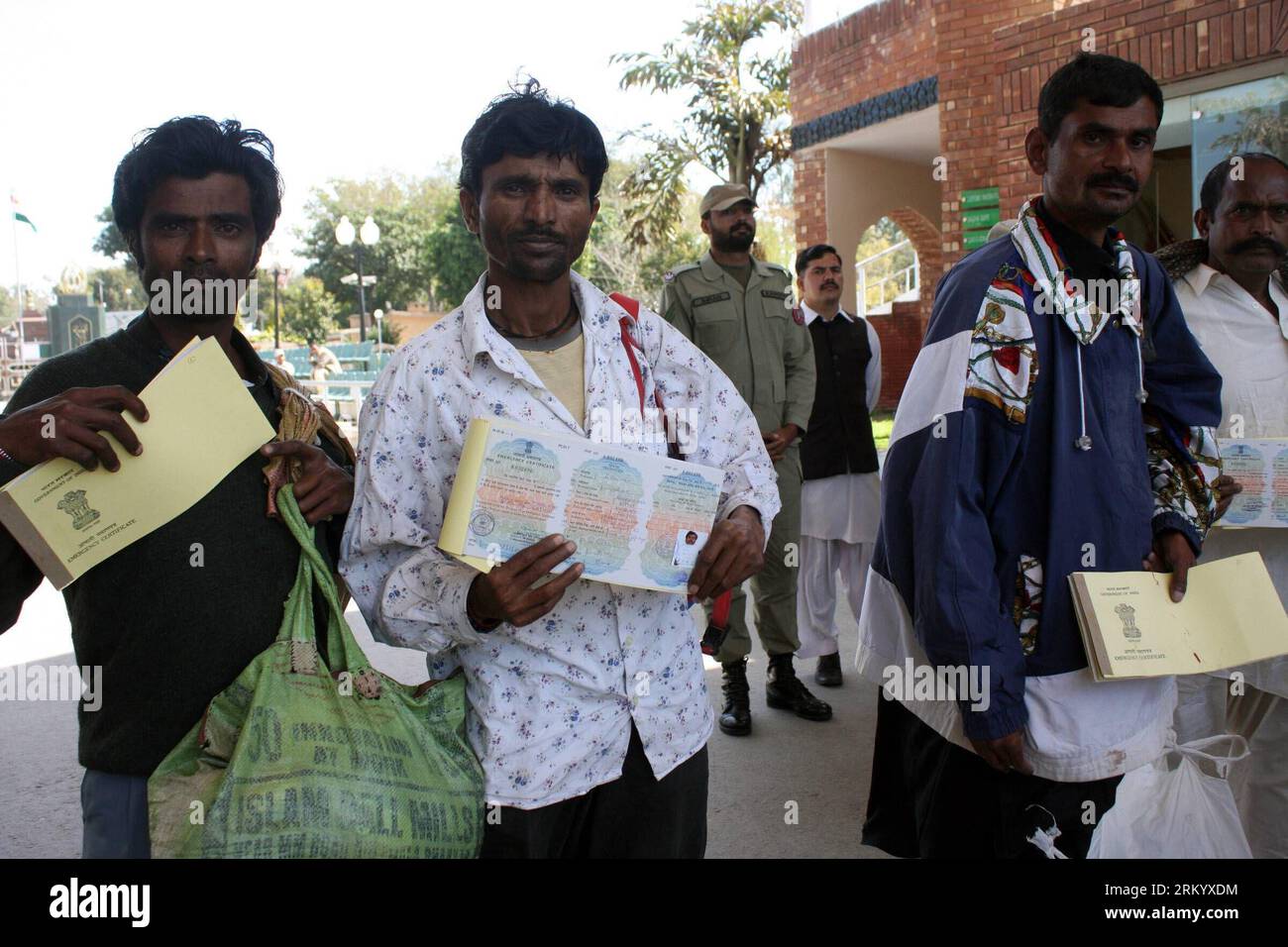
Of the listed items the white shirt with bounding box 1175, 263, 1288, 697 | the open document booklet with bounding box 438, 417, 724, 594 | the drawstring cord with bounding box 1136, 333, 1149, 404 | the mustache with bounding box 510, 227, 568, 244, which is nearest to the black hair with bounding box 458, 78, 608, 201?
the mustache with bounding box 510, 227, 568, 244

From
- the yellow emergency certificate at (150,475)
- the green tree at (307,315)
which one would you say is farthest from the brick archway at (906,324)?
the green tree at (307,315)

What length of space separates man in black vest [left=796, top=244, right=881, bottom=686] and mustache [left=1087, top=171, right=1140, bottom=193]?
3189mm

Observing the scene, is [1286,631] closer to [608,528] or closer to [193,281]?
[608,528]

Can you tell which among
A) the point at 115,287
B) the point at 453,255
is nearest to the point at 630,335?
the point at 453,255

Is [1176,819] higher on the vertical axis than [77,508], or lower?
lower

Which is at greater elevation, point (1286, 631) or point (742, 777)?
point (1286, 631)

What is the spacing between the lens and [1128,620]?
6.29 feet

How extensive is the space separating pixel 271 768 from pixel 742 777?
9.07ft

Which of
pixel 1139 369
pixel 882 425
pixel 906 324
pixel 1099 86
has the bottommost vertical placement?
pixel 1139 369

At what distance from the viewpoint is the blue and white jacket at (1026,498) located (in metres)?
1.89

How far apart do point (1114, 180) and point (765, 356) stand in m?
2.81

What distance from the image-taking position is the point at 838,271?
17.9 ft

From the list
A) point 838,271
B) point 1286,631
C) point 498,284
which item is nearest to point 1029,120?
point 838,271

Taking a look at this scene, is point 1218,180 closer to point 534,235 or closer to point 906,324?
point 534,235
